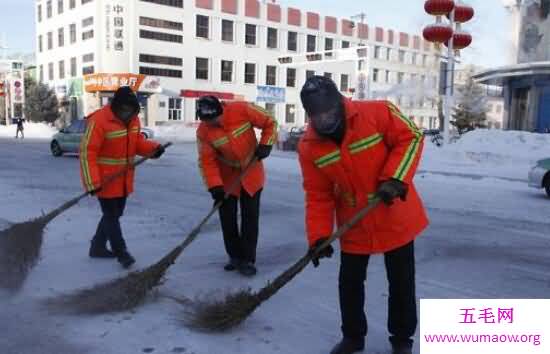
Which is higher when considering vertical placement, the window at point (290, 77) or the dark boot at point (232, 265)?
the window at point (290, 77)

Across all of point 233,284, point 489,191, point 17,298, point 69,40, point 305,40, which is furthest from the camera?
point 305,40

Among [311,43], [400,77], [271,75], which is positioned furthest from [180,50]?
[400,77]

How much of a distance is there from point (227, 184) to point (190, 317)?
150 cm

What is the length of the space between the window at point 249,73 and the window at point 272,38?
2757 mm

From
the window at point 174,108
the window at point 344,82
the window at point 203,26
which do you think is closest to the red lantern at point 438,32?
the window at point 174,108

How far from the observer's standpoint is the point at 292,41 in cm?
5075

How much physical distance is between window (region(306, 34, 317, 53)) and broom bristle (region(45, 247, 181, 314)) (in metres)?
49.3

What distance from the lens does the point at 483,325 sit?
2736 mm

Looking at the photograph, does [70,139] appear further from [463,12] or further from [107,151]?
[463,12]

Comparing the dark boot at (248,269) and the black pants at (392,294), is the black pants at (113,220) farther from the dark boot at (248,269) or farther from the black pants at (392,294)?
the black pants at (392,294)

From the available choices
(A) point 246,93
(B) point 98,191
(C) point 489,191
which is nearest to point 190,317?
(B) point 98,191

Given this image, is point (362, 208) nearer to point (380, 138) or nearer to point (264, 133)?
point (380, 138)

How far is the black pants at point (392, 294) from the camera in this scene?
3092 millimetres

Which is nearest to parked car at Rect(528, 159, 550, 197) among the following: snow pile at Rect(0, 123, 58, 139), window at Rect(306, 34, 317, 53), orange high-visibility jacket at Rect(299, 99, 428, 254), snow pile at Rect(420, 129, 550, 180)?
snow pile at Rect(420, 129, 550, 180)
